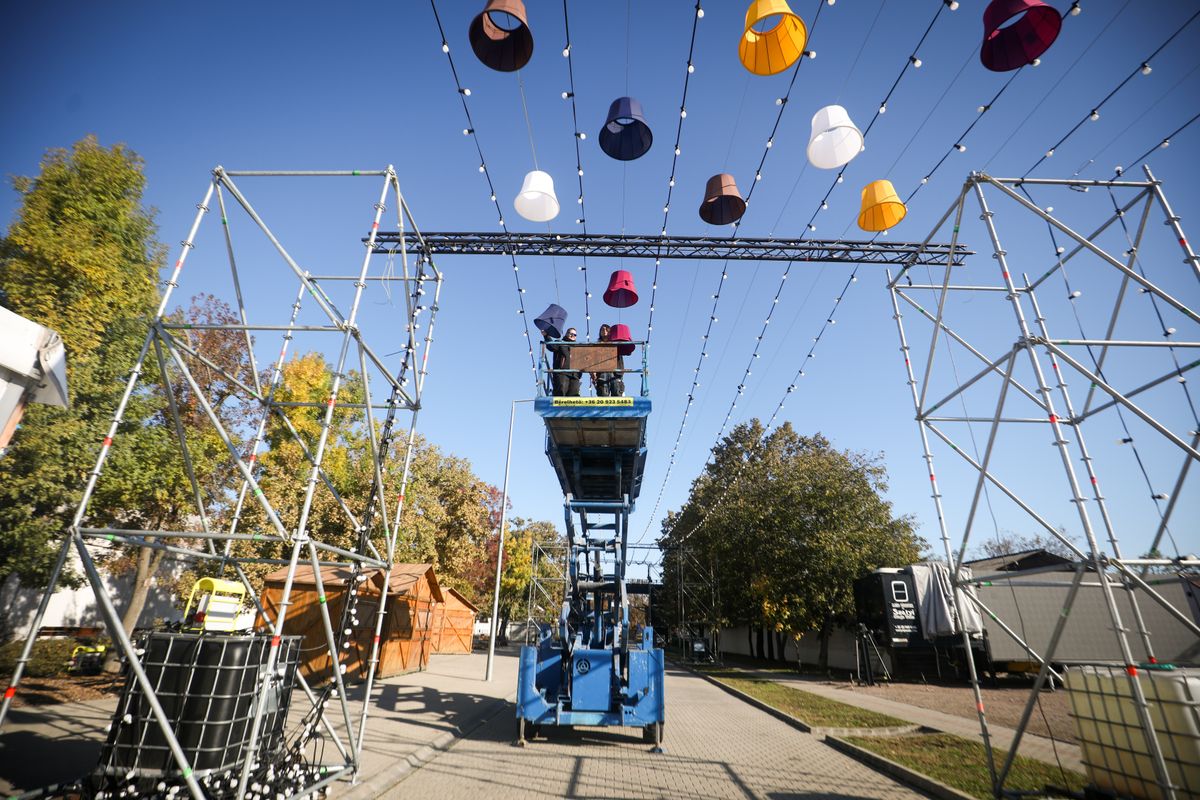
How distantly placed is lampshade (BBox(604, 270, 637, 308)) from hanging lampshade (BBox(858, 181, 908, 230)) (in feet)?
15.8

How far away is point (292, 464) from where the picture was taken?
21.3 m

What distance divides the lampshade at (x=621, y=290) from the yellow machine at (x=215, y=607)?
822 cm

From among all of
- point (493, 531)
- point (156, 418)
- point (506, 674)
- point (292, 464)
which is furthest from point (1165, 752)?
point (493, 531)

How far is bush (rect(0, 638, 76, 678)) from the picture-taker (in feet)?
36.7

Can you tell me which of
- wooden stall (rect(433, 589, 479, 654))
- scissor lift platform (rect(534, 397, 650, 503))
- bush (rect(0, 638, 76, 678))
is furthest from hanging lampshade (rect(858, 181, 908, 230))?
wooden stall (rect(433, 589, 479, 654))

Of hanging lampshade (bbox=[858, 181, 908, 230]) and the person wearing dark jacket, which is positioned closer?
hanging lampshade (bbox=[858, 181, 908, 230])

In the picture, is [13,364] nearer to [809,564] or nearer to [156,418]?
[156,418]

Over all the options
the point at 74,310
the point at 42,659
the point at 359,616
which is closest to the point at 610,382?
the point at 359,616

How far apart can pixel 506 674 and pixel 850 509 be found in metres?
15.2

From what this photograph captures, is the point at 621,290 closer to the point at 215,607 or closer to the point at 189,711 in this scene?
the point at 215,607

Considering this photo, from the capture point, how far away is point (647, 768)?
7.29 m

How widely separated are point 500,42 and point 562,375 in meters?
5.45

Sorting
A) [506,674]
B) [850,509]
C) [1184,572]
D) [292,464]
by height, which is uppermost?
[292,464]

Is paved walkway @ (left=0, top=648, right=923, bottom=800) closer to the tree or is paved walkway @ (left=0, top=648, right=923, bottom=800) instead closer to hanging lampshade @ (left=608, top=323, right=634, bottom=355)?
the tree
